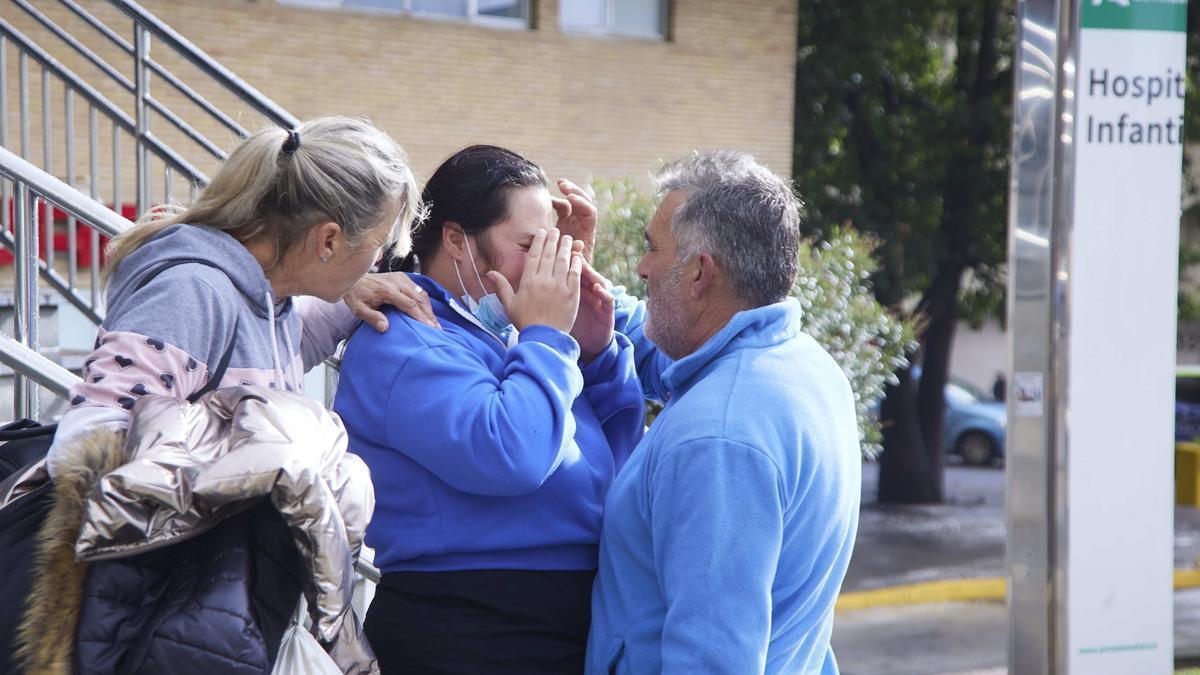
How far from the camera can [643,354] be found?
288cm

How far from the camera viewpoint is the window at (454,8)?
13703mm

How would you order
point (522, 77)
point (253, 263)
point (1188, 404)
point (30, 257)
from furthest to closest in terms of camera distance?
1. point (1188, 404)
2. point (522, 77)
3. point (30, 257)
4. point (253, 263)

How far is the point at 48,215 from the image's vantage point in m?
5.86

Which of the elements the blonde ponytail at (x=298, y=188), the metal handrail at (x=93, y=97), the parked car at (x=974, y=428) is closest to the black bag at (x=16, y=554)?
the blonde ponytail at (x=298, y=188)

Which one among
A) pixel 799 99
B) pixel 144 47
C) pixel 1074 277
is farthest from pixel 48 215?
pixel 799 99

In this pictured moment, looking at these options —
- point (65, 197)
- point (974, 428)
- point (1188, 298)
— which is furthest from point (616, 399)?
point (974, 428)

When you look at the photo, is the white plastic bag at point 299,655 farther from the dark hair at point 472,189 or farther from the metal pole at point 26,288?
the metal pole at point 26,288

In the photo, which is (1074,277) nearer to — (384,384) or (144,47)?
(384,384)

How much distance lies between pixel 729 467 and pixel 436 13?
12.8m

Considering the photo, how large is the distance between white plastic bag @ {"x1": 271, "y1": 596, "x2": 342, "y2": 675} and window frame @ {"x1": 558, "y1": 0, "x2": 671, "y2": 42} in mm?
13236

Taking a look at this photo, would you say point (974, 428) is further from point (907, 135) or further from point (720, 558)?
point (720, 558)

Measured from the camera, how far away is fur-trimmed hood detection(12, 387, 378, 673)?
1713 millimetres

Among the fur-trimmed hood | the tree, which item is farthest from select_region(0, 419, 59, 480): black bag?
the tree

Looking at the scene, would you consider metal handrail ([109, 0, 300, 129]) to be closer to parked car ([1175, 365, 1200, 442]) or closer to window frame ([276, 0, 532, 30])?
window frame ([276, 0, 532, 30])
